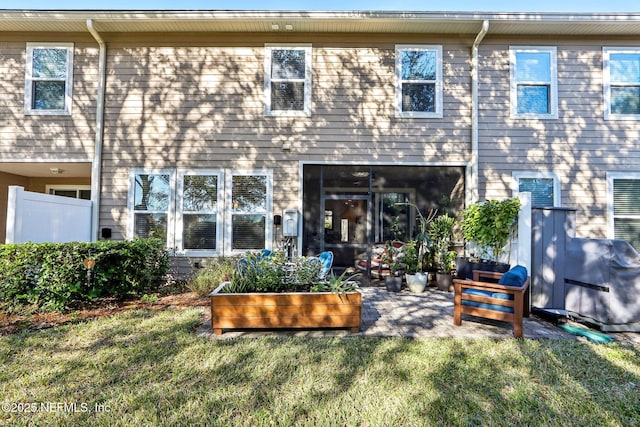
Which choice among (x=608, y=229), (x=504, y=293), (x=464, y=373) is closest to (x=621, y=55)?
(x=608, y=229)

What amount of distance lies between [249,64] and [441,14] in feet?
13.4

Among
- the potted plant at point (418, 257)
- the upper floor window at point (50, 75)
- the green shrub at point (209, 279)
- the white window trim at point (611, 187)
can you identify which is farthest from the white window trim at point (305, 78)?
the white window trim at point (611, 187)

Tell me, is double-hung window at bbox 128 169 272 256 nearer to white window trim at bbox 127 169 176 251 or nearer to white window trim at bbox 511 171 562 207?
white window trim at bbox 127 169 176 251

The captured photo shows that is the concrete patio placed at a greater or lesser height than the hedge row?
lesser

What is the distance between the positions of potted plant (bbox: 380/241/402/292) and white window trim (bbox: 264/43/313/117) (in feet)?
11.2

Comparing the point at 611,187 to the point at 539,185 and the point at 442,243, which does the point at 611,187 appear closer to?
the point at 539,185

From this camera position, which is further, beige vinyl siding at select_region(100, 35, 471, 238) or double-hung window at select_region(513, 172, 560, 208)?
beige vinyl siding at select_region(100, 35, 471, 238)

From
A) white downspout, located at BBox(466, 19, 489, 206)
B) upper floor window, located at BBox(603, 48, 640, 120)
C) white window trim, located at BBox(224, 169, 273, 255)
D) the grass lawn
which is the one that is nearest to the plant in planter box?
the grass lawn

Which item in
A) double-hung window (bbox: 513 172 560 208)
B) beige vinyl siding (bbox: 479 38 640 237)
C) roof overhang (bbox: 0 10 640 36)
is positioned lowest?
double-hung window (bbox: 513 172 560 208)

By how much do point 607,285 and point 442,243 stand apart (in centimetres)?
274

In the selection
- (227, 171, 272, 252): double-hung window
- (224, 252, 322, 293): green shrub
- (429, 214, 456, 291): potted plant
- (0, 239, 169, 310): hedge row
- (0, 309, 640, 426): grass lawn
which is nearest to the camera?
(0, 309, 640, 426): grass lawn

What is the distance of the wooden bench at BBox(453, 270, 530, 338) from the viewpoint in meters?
3.41

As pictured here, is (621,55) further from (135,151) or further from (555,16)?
(135,151)

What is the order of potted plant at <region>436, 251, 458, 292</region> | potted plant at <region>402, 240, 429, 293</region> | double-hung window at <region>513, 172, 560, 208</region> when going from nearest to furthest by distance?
potted plant at <region>402, 240, 429, 293</region> → potted plant at <region>436, 251, 458, 292</region> → double-hung window at <region>513, 172, 560, 208</region>
